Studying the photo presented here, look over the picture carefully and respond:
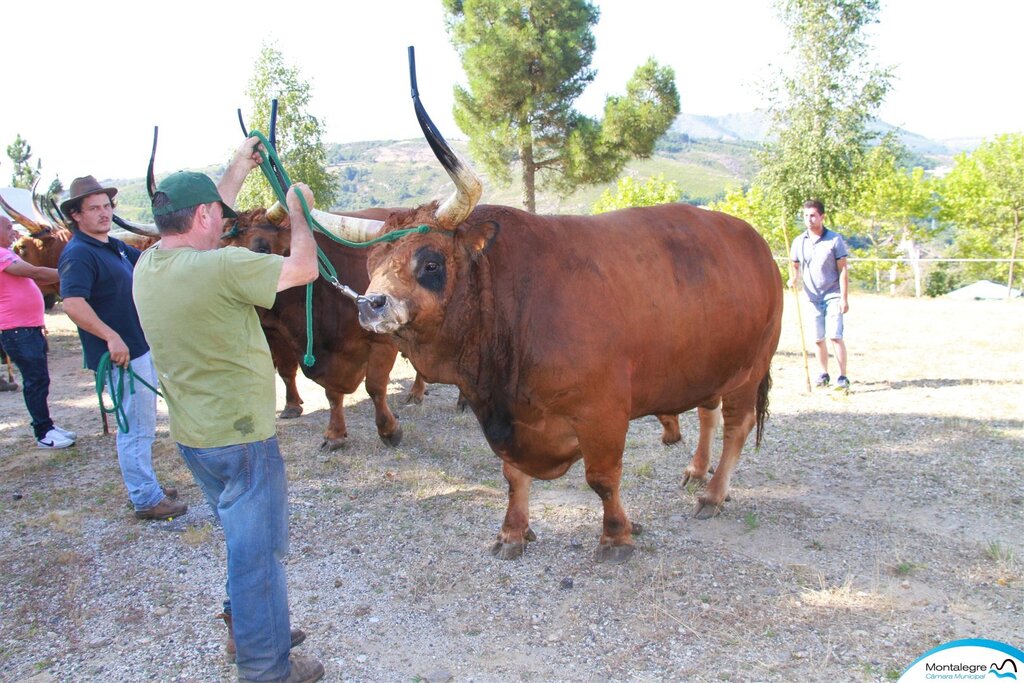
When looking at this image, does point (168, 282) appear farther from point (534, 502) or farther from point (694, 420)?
point (694, 420)

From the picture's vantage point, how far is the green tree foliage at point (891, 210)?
155ft

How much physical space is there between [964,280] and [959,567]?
51.6 metres

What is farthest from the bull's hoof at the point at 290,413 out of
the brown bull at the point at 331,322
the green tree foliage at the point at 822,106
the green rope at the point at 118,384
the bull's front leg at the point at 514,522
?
the green tree foliage at the point at 822,106

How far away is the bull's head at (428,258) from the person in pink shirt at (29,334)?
4.90 metres

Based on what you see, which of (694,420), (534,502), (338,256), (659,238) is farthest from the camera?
(694,420)

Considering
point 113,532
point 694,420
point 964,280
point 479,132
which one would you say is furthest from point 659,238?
point 964,280

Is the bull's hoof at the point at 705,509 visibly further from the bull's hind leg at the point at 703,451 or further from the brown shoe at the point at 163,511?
the brown shoe at the point at 163,511

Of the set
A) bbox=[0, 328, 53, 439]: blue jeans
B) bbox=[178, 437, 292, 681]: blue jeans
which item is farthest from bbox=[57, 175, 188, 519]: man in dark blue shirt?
bbox=[0, 328, 53, 439]: blue jeans

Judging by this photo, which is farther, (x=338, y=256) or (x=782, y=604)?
(x=338, y=256)

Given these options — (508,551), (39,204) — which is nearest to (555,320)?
(508,551)

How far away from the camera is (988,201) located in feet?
149

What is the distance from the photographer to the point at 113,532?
16.9 feet

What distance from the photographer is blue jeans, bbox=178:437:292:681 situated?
125 inches

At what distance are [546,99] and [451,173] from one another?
59.9 feet
